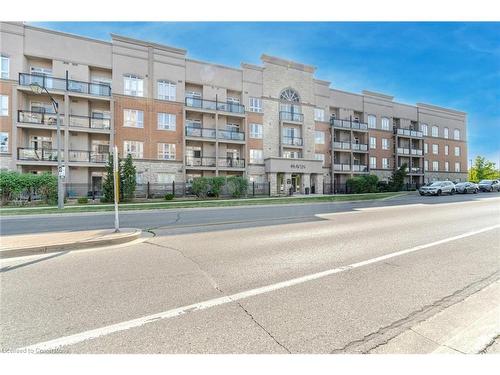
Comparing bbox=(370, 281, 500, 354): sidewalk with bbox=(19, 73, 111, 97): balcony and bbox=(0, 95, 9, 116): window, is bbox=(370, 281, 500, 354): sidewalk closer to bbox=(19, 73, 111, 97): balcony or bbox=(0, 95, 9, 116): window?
bbox=(19, 73, 111, 97): balcony

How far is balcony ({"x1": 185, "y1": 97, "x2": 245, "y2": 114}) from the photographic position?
3053 cm

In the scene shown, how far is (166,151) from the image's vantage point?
2936 cm

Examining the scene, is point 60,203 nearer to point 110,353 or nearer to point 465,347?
point 110,353

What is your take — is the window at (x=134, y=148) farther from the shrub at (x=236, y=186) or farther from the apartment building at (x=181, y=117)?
the shrub at (x=236, y=186)

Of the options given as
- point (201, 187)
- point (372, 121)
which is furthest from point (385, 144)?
point (201, 187)

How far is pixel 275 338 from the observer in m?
2.80

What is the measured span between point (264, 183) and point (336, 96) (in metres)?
20.4

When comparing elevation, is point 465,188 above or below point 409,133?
below

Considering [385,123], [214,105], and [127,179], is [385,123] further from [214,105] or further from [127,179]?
[127,179]

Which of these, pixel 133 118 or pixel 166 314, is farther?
pixel 133 118

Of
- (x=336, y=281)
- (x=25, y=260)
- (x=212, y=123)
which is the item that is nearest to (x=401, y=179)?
(x=212, y=123)

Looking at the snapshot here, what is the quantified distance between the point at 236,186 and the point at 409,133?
36.7 m

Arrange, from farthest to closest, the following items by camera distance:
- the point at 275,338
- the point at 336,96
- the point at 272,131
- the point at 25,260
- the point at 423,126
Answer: the point at 423,126 → the point at 336,96 → the point at 272,131 → the point at 25,260 → the point at 275,338

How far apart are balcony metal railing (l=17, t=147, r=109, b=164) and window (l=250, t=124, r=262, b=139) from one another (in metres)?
17.9
